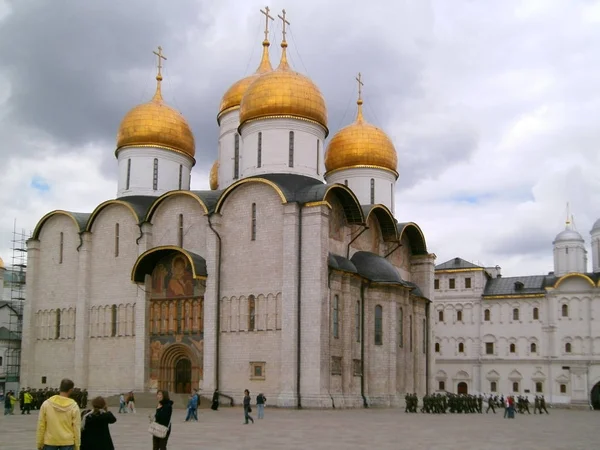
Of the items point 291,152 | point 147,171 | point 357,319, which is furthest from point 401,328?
point 147,171

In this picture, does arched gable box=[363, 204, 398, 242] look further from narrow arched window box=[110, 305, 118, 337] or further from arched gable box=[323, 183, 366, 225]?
narrow arched window box=[110, 305, 118, 337]

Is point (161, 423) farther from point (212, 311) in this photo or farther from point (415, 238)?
point (415, 238)

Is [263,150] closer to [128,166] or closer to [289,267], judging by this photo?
[289,267]

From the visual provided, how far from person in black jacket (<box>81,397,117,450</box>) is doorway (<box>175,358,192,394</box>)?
848 inches

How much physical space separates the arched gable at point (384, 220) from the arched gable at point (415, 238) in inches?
54.4

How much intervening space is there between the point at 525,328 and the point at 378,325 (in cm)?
1875

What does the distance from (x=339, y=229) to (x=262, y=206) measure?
10.9 ft

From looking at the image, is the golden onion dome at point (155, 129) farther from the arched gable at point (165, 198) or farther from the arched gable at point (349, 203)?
the arched gable at point (349, 203)

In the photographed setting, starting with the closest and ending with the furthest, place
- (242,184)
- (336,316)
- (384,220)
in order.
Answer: (336,316), (242,184), (384,220)

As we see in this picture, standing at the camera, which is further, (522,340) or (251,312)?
(522,340)

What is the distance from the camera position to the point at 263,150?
29.2m

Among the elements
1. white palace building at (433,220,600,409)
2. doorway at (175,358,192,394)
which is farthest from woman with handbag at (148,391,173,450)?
white palace building at (433,220,600,409)

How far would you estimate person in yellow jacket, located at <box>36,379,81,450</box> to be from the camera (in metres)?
6.83

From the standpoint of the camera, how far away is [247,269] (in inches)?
1072
